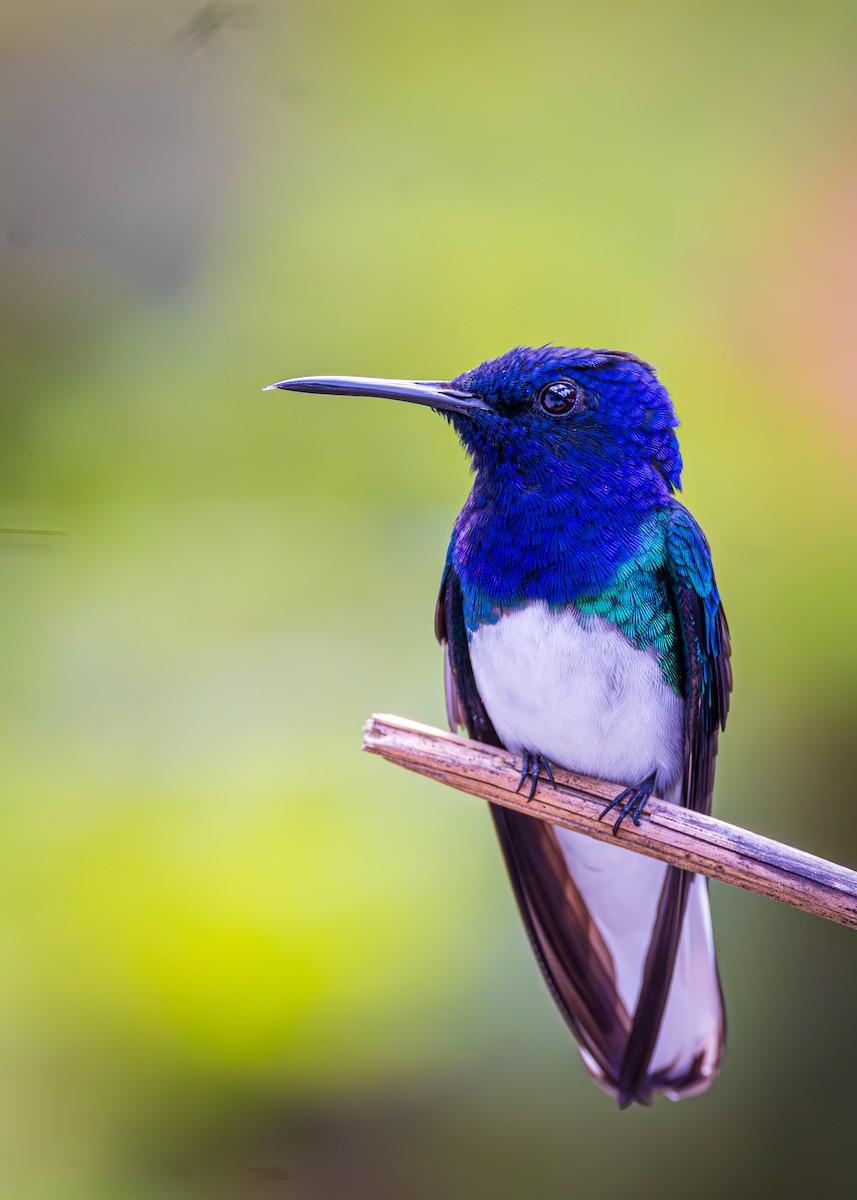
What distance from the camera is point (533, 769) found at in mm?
1251

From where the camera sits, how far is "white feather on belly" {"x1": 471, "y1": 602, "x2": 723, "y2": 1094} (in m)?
1.18

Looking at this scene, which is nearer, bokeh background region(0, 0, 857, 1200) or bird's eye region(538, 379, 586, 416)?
bird's eye region(538, 379, 586, 416)

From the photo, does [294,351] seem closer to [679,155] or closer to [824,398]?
[679,155]

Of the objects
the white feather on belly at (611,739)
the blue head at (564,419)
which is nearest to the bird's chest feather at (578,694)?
the white feather on belly at (611,739)

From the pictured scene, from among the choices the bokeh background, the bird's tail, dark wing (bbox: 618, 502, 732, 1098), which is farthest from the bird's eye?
the bokeh background

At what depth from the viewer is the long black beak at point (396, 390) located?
1.07 m

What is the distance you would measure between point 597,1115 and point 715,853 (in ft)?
3.18

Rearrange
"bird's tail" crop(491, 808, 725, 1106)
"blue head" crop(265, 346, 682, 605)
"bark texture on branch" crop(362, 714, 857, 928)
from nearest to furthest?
"bark texture on branch" crop(362, 714, 857, 928)
"blue head" crop(265, 346, 682, 605)
"bird's tail" crop(491, 808, 725, 1106)

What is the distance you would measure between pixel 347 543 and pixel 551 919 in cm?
78

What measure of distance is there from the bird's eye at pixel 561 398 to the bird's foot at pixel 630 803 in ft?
1.38

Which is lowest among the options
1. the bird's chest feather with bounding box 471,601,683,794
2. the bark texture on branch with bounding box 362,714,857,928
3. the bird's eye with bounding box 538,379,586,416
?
the bark texture on branch with bounding box 362,714,857,928

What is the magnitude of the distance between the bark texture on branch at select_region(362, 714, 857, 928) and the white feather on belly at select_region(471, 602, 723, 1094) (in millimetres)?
55

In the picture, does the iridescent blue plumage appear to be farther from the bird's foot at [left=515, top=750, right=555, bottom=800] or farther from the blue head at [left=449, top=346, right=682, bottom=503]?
the bird's foot at [left=515, top=750, right=555, bottom=800]

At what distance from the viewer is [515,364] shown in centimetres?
116
